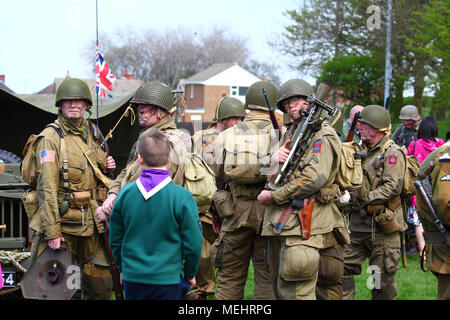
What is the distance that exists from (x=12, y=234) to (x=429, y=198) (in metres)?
4.21

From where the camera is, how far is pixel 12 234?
6625 mm

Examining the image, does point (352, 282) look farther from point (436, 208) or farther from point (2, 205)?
point (2, 205)

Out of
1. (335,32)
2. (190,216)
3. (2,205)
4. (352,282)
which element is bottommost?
(352,282)

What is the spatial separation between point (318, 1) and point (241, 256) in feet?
91.7

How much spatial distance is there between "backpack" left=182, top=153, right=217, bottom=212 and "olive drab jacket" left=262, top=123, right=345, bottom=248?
55 centimetres

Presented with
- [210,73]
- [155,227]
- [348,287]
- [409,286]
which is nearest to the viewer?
[155,227]

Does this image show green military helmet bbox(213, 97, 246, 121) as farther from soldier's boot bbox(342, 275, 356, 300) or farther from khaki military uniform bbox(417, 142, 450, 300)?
khaki military uniform bbox(417, 142, 450, 300)

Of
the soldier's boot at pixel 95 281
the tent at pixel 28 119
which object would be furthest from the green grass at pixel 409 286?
the tent at pixel 28 119

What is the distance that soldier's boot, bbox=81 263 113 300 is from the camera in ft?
20.7

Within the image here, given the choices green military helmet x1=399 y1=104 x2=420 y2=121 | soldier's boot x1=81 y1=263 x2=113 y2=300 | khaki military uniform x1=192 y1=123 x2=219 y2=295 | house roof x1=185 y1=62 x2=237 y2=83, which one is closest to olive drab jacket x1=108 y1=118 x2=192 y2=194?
soldier's boot x1=81 y1=263 x2=113 y2=300

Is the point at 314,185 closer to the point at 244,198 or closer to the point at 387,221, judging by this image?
the point at 244,198

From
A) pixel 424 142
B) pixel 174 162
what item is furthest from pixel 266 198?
pixel 424 142

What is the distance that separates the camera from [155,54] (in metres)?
75.2
